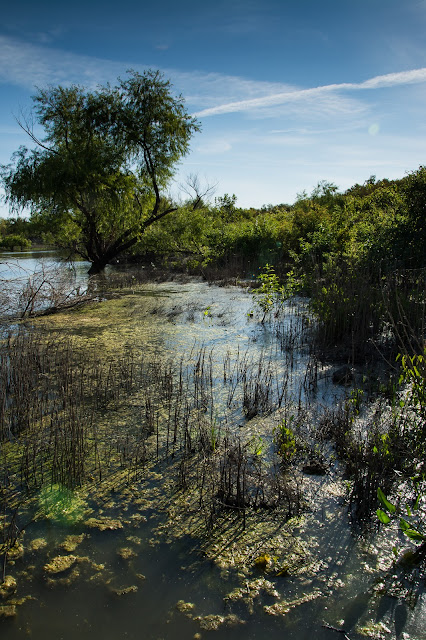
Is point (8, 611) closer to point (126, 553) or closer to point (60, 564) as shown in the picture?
point (60, 564)

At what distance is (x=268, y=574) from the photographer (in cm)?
259

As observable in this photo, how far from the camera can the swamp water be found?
2311 millimetres

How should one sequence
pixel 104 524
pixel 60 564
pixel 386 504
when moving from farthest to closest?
pixel 104 524 < pixel 60 564 < pixel 386 504

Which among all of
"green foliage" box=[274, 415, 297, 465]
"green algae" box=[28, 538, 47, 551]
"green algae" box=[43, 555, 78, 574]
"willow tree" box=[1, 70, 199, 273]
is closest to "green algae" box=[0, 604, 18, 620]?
"green algae" box=[43, 555, 78, 574]

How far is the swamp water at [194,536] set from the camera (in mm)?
2311

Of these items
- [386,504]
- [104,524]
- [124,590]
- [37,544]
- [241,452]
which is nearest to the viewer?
[386,504]

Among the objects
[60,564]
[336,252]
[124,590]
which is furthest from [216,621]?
[336,252]

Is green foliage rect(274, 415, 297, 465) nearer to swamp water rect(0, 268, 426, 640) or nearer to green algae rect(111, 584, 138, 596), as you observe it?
swamp water rect(0, 268, 426, 640)

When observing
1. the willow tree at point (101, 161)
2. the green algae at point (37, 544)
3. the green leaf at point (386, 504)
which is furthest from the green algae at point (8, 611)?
the willow tree at point (101, 161)

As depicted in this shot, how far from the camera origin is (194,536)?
9.53 ft

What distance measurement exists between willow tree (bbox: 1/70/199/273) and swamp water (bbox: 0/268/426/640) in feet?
43.4

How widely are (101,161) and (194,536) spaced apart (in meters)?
16.4

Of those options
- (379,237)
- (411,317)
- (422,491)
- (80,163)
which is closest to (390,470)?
(422,491)

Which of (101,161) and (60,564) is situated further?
(101,161)
